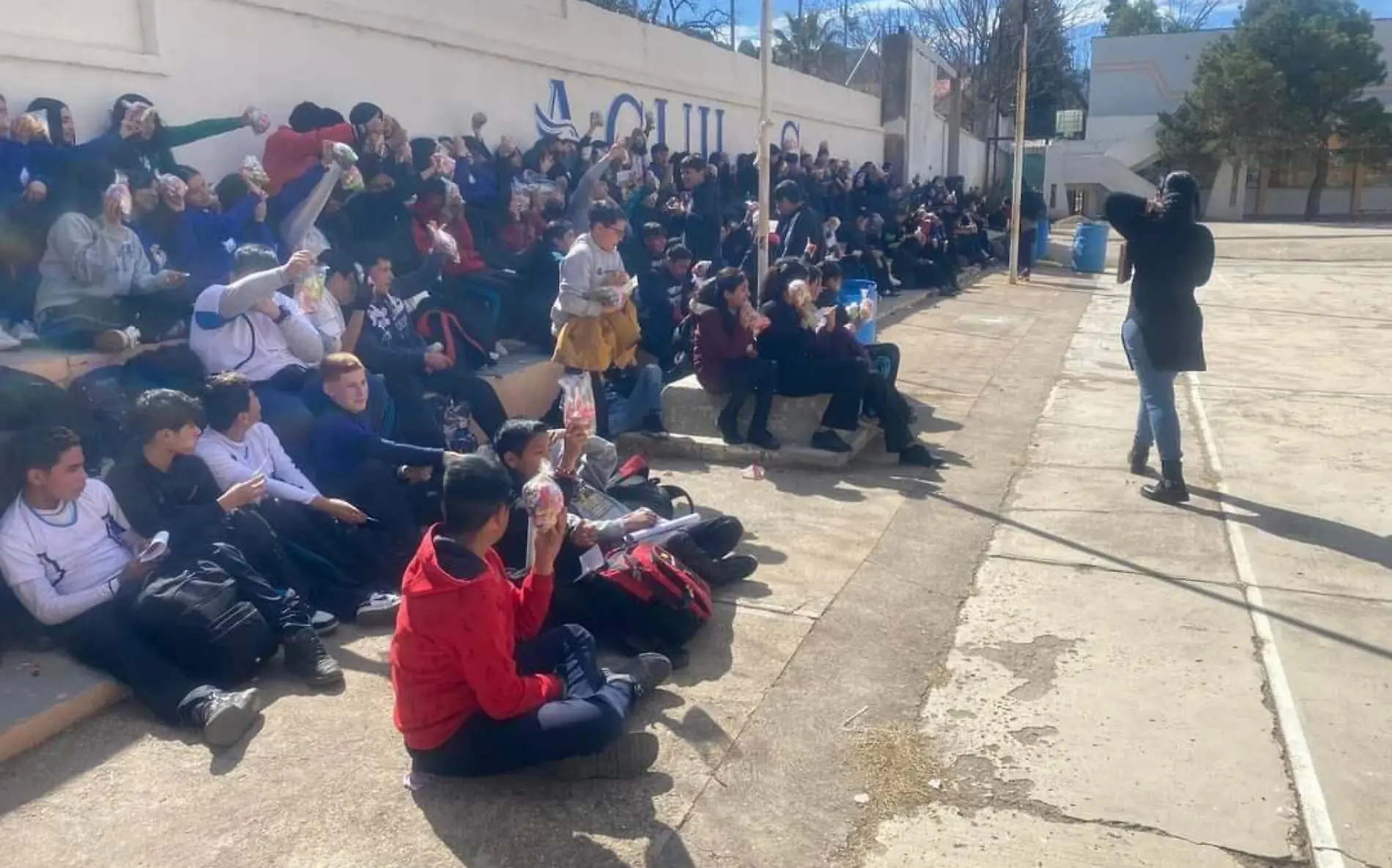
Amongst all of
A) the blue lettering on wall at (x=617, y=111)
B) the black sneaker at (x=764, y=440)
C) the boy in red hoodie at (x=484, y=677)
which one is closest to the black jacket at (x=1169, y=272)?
the black sneaker at (x=764, y=440)

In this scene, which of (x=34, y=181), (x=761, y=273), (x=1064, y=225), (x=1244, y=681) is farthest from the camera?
(x=1064, y=225)

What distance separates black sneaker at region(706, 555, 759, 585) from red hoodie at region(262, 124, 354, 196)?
173 inches

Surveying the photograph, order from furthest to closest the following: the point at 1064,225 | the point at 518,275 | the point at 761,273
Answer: the point at 1064,225 → the point at 518,275 → the point at 761,273

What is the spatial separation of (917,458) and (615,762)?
4.33 metres

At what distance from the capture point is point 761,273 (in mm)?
8219

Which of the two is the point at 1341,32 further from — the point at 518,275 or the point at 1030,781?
the point at 1030,781

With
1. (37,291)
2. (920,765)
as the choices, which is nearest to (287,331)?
(37,291)

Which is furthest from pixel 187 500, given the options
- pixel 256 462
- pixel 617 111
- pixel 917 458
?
pixel 617 111

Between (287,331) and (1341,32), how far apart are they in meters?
41.2

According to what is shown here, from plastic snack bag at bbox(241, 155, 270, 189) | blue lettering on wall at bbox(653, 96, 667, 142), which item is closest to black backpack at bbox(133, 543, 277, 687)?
plastic snack bag at bbox(241, 155, 270, 189)

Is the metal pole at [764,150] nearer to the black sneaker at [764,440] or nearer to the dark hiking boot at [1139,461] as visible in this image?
the black sneaker at [764,440]

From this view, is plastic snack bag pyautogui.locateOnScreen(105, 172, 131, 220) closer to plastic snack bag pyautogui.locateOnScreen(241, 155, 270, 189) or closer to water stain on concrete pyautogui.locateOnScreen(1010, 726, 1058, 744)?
plastic snack bag pyautogui.locateOnScreen(241, 155, 270, 189)

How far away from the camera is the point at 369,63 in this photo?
933 cm

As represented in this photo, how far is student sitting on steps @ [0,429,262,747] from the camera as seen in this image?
4086 millimetres
